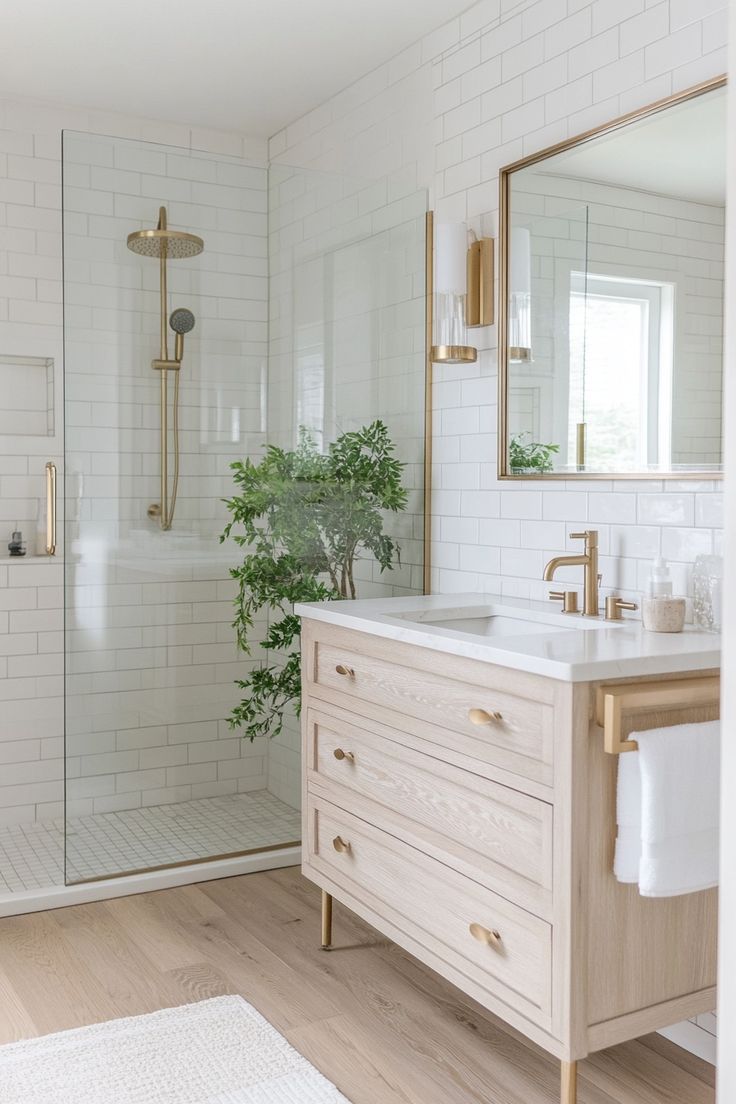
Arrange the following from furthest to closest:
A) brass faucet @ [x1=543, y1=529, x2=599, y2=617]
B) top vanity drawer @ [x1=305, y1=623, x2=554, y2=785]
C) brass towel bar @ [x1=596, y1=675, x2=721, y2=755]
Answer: brass faucet @ [x1=543, y1=529, x2=599, y2=617] → top vanity drawer @ [x1=305, y1=623, x2=554, y2=785] → brass towel bar @ [x1=596, y1=675, x2=721, y2=755]

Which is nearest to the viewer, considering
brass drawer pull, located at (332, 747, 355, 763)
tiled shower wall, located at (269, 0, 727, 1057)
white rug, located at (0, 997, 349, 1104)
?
white rug, located at (0, 997, 349, 1104)

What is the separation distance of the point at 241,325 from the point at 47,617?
4.88ft

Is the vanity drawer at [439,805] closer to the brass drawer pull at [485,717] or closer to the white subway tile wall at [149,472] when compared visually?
the brass drawer pull at [485,717]

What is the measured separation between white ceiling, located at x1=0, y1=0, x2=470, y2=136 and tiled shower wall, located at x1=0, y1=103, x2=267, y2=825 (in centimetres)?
25

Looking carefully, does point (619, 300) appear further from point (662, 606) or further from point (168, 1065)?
point (168, 1065)

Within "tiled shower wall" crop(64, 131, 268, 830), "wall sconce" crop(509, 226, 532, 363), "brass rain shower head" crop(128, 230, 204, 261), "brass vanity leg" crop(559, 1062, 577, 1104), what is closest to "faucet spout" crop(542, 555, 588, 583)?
"wall sconce" crop(509, 226, 532, 363)

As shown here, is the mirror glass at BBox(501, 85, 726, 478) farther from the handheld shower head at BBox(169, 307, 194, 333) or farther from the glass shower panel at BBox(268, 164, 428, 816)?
the handheld shower head at BBox(169, 307, 194, 333)

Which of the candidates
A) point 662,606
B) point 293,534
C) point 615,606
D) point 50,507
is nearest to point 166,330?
point 293,534

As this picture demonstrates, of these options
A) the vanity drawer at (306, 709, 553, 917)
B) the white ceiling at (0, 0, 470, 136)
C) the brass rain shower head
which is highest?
the white ceiling at (0, 0, 470, 136)

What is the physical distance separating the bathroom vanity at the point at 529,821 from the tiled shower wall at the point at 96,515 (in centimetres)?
85

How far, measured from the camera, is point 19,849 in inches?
135

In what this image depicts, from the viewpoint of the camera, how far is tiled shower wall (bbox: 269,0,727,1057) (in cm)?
224

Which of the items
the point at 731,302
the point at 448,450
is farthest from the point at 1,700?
the point at 731,302

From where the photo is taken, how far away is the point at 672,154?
2230 millimetres
